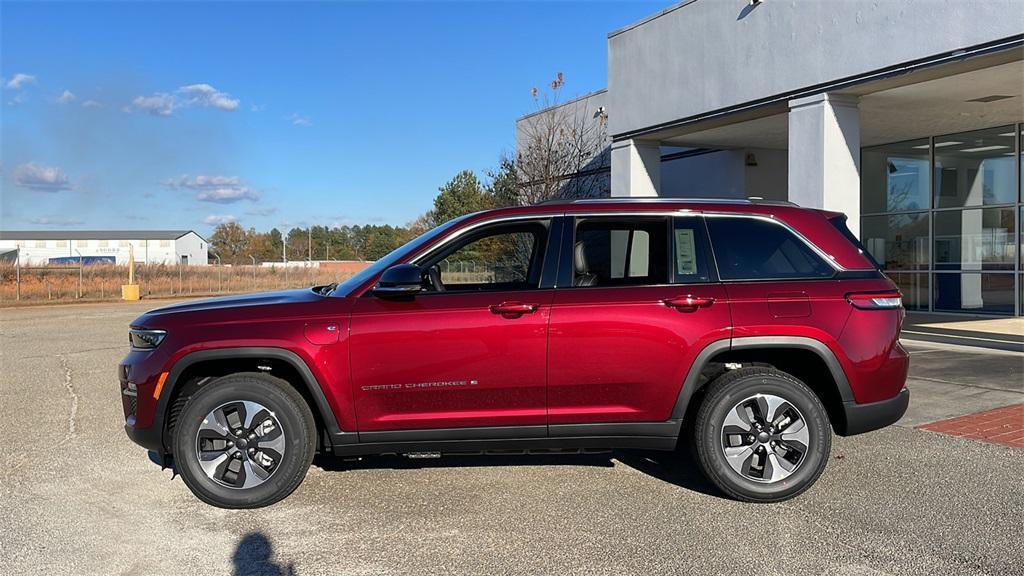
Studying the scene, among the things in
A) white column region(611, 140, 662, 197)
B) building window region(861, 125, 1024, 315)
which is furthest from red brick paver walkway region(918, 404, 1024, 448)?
building window region(861, 125, 1024, 315)

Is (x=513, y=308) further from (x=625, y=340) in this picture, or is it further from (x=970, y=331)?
(x=970, y=331)

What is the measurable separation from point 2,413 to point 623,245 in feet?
21.3

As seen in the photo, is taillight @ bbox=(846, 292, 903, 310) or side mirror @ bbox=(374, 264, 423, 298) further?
taillight @ bbox=(846, 292, 903, 310)

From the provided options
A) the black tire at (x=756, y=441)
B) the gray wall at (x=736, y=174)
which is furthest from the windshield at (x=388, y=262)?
the gray wall at (x=736, y=174)

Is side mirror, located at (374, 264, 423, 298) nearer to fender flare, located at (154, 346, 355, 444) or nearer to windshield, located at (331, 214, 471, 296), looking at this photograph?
windshield, located at (331, 214, 471, 296)

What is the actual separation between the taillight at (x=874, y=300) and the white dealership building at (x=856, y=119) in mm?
6027

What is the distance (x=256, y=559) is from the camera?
12.5ft

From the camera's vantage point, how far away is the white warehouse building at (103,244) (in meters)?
93.0

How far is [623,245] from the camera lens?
505cm

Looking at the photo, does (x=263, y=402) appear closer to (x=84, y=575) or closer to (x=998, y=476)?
(x=84, y=575)

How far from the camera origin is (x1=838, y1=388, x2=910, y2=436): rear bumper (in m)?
4.64

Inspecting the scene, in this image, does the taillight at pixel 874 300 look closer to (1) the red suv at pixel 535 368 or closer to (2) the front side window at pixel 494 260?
(1) the red suv at pixel 535 368

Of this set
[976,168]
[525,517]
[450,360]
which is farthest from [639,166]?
[525,517]

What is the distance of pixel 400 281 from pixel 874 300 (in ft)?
9.43
